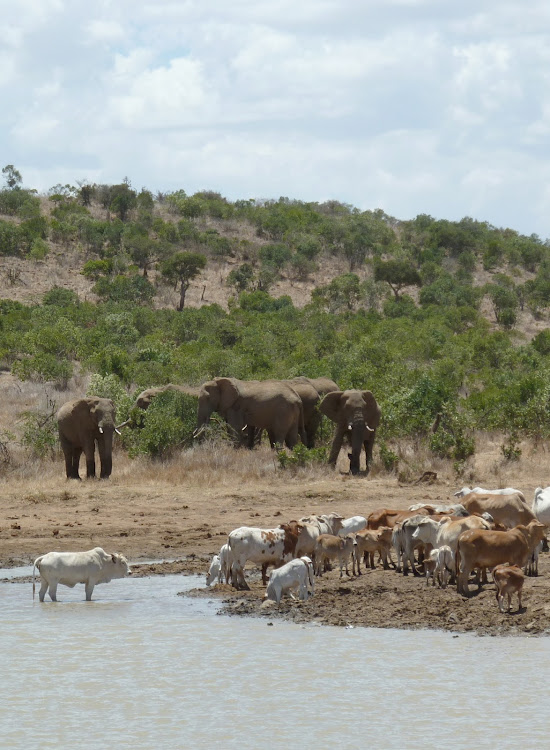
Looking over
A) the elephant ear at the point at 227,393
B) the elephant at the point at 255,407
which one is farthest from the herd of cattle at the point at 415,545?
the elephant ear at the point at 227,393

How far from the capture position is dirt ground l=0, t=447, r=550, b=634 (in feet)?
41.5

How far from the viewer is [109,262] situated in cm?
6122

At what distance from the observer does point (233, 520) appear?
18.7 meters

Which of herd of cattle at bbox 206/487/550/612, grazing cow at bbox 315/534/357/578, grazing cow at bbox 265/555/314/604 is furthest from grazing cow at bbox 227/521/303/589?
grazing cow at bbox 265/555/314/604

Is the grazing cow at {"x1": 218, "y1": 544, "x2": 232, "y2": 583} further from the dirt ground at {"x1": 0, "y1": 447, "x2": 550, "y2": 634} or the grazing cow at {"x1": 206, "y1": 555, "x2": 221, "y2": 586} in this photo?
the dirt ground at {"x1": 0, "y1": 447, "x2": 550, "y2": 634}

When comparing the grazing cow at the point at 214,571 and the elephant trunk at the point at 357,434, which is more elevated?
the elephant trunk at the point at 357,434

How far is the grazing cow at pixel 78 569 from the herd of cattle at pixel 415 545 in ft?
3.91

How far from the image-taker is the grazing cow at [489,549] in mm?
12817

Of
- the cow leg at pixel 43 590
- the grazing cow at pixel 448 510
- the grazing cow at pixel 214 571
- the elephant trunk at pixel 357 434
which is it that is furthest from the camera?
the elephant trunk at pixel 357 434

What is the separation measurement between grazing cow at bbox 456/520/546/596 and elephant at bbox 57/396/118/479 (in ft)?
35.1

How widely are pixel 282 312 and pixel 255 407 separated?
2487 centimetres

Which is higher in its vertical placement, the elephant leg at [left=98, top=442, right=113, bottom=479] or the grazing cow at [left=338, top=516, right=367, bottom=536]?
the elephant leg at [left=98, top=442, right=113, bottom=479]

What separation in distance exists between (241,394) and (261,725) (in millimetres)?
16553

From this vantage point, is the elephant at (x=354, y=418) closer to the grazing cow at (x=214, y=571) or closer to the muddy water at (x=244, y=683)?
the grazing cow at (x=214, y=571)
